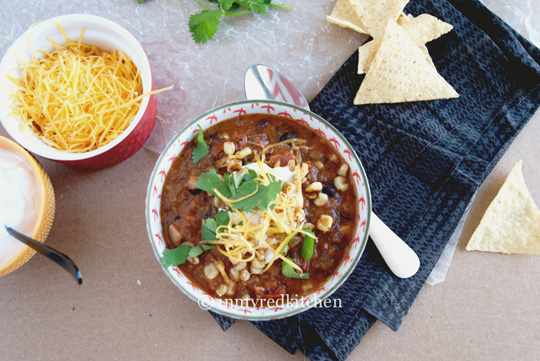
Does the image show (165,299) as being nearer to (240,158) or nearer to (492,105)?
(240,158)

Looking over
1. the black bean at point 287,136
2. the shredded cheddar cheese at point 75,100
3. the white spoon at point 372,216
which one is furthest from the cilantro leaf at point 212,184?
the white spoon at point 372,216

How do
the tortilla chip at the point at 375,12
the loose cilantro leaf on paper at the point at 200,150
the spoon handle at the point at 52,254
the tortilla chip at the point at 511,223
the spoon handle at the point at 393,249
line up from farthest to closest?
the tortilla chip at the point at 375,12 → the tortilla chip at the point at 511,223 → the spoon handle at the point at 393,249 → the loose cilantro leaf on paper at the point at 200,150 → the spoon handle at the point at 52,254

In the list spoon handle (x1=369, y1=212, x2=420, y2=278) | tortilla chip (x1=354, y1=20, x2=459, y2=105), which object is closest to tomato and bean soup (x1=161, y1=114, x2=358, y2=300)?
Answer: spoon handle (x1=369, y1=212, x2=420, y2=278)

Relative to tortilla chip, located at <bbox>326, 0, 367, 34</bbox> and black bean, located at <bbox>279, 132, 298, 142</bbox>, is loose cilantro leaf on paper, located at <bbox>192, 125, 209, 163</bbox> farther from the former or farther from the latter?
tortilla chip, located at <bbox>326, 0, 367, 34</bbox>

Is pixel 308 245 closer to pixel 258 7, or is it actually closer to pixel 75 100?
pixel 75 100

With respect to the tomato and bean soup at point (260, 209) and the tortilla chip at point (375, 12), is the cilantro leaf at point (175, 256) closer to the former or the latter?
the tomato and bean soup at point (260, 209)

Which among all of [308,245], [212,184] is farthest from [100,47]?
[308,245]

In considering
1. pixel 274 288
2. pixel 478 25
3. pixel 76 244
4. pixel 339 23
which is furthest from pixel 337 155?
pixel 76 244
